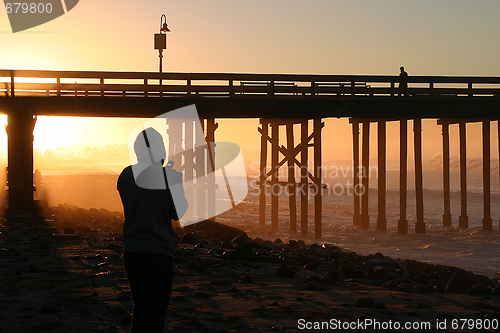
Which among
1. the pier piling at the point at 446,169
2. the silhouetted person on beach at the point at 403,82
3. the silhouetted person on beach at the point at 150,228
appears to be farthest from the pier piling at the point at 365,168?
the silhouetted person on beach at the point at 150,228

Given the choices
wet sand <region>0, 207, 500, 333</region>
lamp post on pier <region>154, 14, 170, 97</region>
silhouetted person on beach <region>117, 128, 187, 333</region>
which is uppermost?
lamp post on pier <region>154, 14, 170, 97</region>

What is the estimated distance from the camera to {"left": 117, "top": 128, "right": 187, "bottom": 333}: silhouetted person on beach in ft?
11.1

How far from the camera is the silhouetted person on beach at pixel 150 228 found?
339 cm

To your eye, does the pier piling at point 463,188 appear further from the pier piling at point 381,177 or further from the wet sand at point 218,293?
the wet sand at point 218,293

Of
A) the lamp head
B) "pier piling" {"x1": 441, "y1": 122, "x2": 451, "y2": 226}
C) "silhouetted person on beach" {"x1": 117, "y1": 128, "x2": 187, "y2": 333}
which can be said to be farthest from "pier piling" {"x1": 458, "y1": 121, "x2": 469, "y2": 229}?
"silhouetted person on beach" {"x1": 117, "y1": 128, "x2": 187, "y2": 333}

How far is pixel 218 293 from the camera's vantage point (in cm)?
621

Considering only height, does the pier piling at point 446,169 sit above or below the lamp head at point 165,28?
below

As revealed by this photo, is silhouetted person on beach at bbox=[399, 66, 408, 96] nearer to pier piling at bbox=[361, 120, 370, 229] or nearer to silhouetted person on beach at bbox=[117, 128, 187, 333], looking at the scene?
pier piling at bbox=[361, 120, 370, 229]

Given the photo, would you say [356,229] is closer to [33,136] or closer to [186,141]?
[186,141]

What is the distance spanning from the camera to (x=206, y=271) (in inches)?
296

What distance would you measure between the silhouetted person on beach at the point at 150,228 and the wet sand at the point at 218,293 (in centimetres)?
143

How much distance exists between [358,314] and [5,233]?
8.49 meters

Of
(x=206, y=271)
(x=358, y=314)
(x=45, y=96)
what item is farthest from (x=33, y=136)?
(x=358, y=314)

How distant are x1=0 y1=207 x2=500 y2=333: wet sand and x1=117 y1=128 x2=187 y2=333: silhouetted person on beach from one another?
4.69ft
